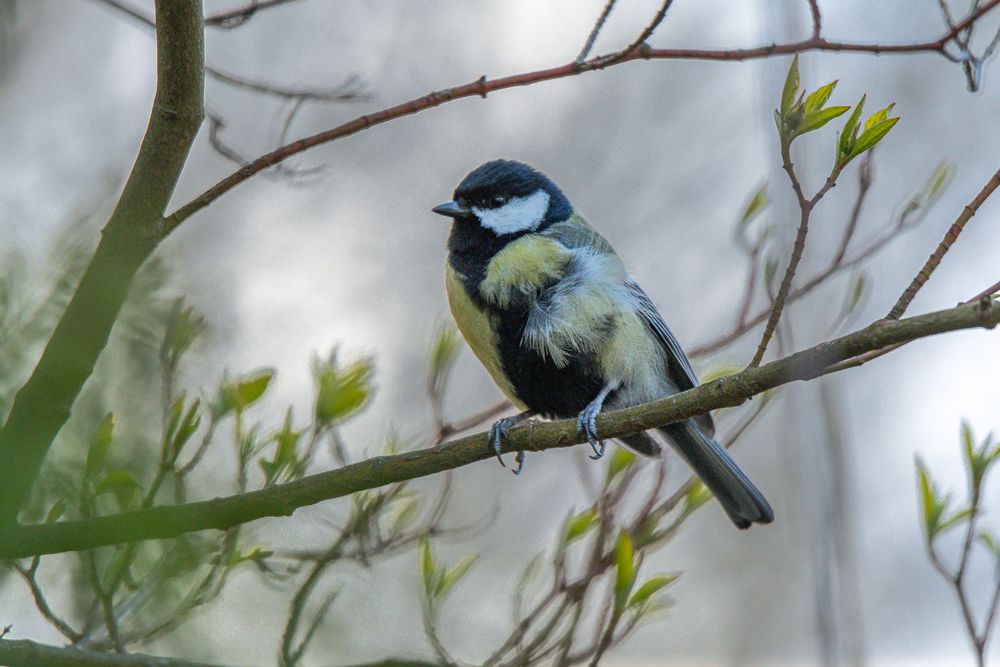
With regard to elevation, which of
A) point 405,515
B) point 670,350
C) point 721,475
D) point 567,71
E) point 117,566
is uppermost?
point 670,350

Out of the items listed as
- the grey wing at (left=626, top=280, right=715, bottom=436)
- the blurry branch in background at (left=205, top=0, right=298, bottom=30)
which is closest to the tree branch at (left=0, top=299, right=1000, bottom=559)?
the blurry branch in background at (left=205, top=0, right=298, bottom=30)

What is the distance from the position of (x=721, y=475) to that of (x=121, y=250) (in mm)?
1697

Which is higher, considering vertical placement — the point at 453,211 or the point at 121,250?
the point at 453,211

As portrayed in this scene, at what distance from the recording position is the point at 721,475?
2.62 m

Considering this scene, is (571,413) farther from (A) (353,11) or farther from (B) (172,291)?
(A) (353,11)

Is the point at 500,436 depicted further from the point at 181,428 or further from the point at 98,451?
the point at 98,451

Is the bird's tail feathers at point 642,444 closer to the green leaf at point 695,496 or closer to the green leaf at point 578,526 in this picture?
the green leaf at point 695,496

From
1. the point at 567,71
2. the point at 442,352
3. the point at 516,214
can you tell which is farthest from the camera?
the point at 516,214

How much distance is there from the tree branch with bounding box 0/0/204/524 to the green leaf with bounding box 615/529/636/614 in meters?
0.78

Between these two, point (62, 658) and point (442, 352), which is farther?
point (442, 352)

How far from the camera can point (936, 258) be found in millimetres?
1337

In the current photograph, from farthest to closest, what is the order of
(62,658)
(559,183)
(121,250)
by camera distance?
(559,183)
(121,250)
(62,658)

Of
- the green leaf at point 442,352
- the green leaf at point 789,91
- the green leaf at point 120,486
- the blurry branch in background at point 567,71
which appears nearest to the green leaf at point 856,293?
the blurry branch in background at point 567,71

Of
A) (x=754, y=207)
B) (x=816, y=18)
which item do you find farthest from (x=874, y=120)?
(x=754, y=207)
